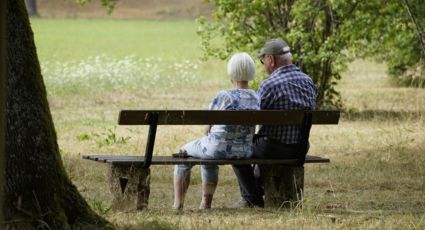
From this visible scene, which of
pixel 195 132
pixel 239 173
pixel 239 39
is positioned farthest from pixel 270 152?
pixel 239 39

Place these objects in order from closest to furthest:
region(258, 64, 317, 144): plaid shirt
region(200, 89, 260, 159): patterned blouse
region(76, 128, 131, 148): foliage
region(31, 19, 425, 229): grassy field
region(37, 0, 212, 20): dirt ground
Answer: region(31, 19, 425, 229): grassy field
region(200, 89, 260, 159): patterned blouse
region(258, 64, 317, 144): plaid shirt
region(76, 128, 131, 148): foliage
region(37, 0, 212, 20): dirt ground

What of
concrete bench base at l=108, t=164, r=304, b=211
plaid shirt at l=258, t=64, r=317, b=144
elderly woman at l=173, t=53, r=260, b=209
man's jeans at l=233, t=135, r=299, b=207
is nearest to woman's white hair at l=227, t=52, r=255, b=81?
elderly woman at l=173, t=53, r=260, b=209

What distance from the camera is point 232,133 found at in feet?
31.2

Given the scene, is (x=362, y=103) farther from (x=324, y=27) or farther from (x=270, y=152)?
(x=270, y=152)

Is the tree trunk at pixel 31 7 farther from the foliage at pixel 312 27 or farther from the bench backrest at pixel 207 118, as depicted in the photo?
the bench backrest at pixel 207 118

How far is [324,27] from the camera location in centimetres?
1933

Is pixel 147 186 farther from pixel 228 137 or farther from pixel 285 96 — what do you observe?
pixel 285 96

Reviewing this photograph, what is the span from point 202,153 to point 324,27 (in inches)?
401

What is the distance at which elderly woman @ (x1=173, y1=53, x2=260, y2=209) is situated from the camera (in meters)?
9.47

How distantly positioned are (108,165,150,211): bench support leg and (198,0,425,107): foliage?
835 cm

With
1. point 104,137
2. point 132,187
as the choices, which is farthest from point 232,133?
point 104,137

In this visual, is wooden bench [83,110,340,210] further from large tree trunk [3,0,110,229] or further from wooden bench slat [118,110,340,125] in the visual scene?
large tree trunk [3,0,110,229]

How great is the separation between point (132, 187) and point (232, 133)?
98 centimetres

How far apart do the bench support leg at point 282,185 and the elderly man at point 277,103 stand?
13cm
